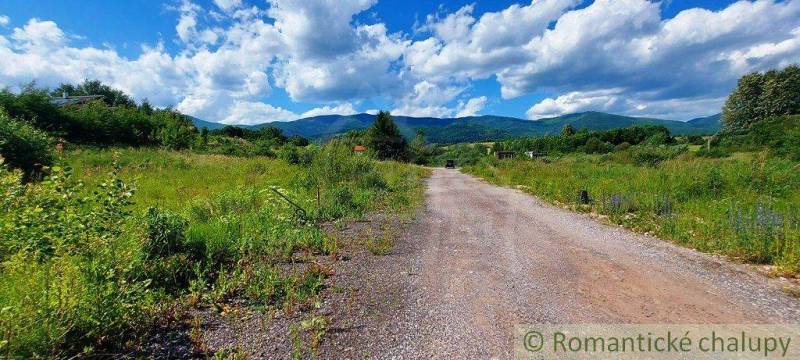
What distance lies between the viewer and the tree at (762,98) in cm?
4900

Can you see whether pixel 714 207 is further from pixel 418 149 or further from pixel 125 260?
pixel 418 149

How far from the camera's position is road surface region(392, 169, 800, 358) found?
3.38m

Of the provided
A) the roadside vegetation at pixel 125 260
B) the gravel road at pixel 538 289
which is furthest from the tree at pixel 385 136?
the gravel road at pixel 538 289

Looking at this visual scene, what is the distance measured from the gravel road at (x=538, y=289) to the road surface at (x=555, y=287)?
0.01 m

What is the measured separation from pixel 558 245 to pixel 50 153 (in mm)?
18850

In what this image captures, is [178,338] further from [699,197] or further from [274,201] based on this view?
[699,197]

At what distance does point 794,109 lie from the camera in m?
48.6

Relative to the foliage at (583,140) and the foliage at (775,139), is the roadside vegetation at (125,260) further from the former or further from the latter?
the foliage at (583,140)

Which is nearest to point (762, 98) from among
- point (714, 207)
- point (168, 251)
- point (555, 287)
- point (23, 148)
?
point (714, 207)

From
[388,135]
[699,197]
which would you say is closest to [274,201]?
[699,197]

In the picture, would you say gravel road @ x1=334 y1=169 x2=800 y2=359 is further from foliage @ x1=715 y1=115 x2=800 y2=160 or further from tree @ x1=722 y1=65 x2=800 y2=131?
tree @ x1=722 y1=65 x2=800 y2=131

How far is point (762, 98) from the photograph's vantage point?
5141 cm

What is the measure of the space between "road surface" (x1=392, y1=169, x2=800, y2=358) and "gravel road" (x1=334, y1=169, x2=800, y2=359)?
12mm

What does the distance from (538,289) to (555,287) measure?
→ 236mm
